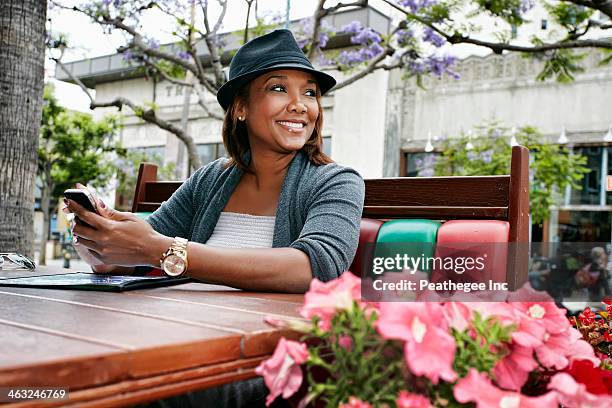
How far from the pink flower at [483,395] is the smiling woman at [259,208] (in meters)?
0.77

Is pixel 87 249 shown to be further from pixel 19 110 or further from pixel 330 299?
pixel 19 110

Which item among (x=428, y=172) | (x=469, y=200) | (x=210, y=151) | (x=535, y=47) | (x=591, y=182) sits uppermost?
(x=210, y=151)

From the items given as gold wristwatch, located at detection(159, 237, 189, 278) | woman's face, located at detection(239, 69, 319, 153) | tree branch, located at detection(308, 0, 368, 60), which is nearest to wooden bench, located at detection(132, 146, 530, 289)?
woman's face, located at detection(239, 69, 319, 153)

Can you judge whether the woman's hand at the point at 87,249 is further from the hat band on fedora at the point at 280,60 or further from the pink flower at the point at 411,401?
the pink flower at the point at 411,401

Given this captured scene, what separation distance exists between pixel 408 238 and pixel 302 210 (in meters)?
0.39

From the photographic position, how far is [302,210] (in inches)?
88.7

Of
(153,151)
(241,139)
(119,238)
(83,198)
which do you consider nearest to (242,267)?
(119,238)

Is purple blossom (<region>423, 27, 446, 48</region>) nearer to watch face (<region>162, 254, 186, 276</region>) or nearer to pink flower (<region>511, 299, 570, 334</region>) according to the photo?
watch face (<region>162, 254, 186, 276</region>)

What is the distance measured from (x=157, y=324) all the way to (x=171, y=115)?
19.2m

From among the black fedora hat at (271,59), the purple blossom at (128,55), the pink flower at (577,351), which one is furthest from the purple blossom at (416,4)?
the pink flower at (577,351)

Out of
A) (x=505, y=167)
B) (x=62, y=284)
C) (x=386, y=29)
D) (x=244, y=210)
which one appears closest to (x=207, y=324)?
(x=62, y=284)

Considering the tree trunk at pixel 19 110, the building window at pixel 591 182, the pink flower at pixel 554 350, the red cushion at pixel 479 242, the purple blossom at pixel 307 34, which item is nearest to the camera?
the pink flower at pixel 554 350

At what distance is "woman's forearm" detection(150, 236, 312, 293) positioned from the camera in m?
1.75

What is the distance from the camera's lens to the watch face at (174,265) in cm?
173
